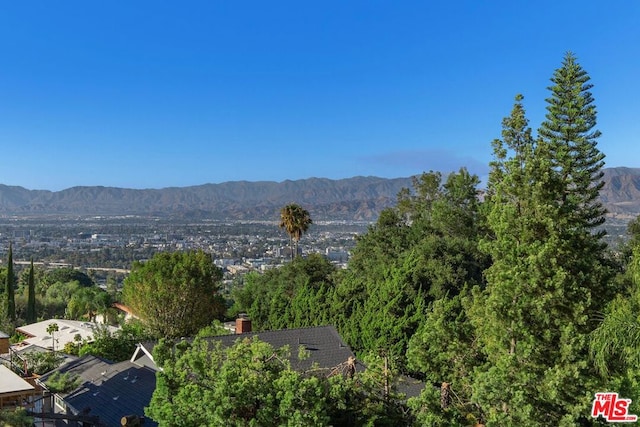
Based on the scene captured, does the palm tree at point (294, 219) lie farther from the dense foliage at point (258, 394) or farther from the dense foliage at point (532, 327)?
A: the dense foliage at point (258, 394)

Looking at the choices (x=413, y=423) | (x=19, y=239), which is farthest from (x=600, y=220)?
(x=19, y=239)

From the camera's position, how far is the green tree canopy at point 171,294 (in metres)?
30.0

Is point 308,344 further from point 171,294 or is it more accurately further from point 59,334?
point 59,334

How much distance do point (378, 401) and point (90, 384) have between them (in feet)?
37.3

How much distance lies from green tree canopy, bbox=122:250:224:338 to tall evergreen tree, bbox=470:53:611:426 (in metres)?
20.5

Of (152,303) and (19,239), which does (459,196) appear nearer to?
(152,303)

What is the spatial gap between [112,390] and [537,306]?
12.3 metres

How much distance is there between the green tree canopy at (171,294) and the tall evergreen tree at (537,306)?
807 inches

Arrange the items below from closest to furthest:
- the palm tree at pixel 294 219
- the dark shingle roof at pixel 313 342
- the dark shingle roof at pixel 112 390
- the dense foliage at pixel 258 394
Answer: the dense foliage at pixel 258 394 → the dark shingle roof at pixel 112 390 → the dark shingle roof at pixel 313 342 → the palm tree at pixel 294 219

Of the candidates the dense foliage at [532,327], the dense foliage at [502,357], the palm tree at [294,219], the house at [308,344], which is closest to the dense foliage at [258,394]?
the dense foliage at [502,357]

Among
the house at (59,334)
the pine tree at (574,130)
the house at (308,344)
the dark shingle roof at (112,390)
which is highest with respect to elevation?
the pine tree at (574,130)

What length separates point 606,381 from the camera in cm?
989

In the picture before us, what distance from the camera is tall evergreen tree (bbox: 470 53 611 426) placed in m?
9.93

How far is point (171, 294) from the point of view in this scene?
30.2 metres
